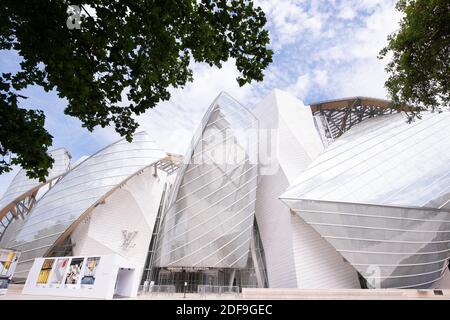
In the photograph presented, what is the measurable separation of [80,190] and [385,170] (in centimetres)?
2975

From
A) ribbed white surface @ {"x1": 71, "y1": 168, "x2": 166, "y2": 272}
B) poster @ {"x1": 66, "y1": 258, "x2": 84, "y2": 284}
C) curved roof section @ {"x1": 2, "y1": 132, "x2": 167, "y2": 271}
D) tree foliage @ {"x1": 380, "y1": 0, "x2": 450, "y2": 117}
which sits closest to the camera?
tree foliage @ {"x1": 380, "y1": 0, "x2": 450, "y2": 117}

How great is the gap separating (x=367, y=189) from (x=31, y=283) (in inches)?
1040

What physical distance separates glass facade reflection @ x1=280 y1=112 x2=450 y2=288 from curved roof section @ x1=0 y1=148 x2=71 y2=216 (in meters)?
29.4

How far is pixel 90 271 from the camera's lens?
16.0 meters

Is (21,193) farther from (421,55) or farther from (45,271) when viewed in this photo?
(421,55)

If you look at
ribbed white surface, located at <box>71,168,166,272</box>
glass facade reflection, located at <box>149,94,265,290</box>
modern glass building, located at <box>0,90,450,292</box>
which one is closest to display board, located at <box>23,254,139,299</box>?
modern glass building, located at <box>0,90,450,292</box>

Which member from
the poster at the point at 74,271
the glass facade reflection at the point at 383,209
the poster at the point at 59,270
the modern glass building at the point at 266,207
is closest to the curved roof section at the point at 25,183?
the modern glass building at the point at 266,207

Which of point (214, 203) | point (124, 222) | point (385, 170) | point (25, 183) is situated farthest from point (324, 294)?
point (25, 183)

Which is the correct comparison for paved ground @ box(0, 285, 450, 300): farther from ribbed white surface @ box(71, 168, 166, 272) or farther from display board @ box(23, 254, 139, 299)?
ribbed white surface @ box(71, 168, 166, 272)

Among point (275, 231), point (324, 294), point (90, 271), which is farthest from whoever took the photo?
point (275, 231)

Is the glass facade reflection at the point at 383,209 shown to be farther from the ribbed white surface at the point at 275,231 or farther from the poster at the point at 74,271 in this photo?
the poster at the point at 74,271

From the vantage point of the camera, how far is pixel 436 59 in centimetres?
918

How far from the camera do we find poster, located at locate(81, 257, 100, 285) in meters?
15.8
